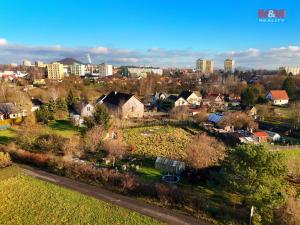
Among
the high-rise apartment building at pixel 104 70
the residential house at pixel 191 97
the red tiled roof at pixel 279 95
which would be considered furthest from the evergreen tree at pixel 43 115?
the high-rise apartment building at pixel 104 70

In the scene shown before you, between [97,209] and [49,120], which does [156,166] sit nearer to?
[97,209]

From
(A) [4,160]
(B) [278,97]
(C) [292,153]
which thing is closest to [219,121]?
(C) [292,153]

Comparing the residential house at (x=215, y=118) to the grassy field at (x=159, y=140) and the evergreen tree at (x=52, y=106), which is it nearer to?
the grassy field at (x=159, y=140)

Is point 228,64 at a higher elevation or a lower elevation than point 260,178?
higher

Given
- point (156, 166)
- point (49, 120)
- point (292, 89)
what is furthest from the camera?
point (292, 89)

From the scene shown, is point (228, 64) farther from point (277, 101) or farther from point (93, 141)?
point (93, 141)

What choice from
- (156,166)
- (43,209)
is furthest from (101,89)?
(43,209)
